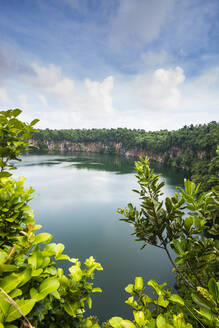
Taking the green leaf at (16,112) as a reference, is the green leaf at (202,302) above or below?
below

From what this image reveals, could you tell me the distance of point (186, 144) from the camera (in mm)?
68562

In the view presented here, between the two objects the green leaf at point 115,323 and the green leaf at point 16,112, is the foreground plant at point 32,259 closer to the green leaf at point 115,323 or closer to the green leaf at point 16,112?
the green leaf at point 16,112

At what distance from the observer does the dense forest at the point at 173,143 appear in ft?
140

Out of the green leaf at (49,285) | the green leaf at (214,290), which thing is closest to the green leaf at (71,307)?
the green leaf at (49,285)

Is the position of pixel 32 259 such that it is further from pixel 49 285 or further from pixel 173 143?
pixel 173 143

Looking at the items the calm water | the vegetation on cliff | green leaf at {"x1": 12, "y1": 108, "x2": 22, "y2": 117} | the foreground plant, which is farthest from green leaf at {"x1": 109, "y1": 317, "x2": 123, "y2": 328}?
the calm water

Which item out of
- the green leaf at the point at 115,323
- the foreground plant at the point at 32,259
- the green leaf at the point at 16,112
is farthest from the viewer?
the green leaf at the point at 16,112

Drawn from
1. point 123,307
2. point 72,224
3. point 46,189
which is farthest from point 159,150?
point 123,307

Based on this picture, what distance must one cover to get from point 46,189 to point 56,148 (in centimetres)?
11177

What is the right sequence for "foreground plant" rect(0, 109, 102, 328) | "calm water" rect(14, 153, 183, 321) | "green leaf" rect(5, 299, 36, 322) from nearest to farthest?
1. "green leaf" rect(5, 299, 36, 322)
2. "foreground plant" rect(0, 109, 102, 328)
3. "calm water" rect(14, 153, 183, 321)

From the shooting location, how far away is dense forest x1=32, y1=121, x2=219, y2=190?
42.6m

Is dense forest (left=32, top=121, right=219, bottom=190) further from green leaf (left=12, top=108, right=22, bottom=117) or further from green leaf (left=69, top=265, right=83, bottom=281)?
green leaf (left=69, top=265, right=83, bottom=281)

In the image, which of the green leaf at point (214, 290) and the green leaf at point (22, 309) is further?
the green leaf at point (214, 290)

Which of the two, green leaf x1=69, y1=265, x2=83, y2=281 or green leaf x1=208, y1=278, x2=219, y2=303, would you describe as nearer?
green leaf x1=208, y1=278, x2=219, y2=303
